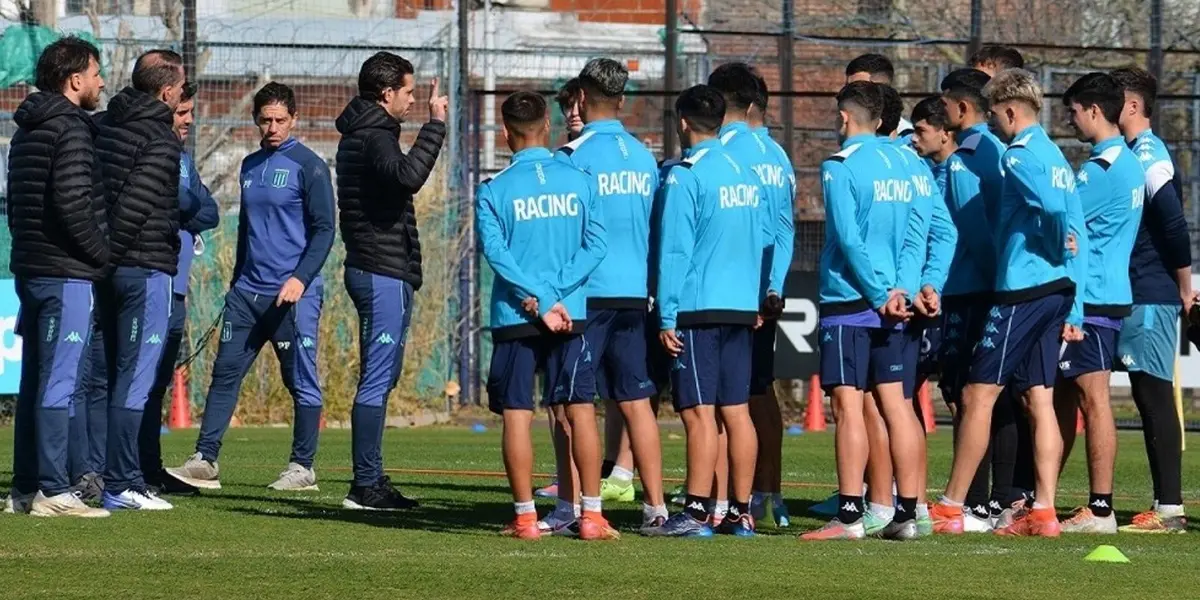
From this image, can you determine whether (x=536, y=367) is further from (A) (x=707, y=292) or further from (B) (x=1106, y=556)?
(B) (x=1106, y=556)

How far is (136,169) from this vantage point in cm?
1070

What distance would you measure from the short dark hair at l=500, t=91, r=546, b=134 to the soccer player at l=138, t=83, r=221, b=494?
2.46 meters

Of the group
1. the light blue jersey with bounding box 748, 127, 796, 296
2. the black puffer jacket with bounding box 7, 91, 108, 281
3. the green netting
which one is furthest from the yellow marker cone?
the green netting

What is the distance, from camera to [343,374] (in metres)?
20.8

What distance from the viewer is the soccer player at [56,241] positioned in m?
10.1

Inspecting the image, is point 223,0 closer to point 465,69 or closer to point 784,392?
point 465,69

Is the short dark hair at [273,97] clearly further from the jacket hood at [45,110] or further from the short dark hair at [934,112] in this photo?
the short dark hair at [934,112]

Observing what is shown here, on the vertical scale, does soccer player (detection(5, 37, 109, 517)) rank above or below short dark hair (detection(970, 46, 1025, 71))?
below

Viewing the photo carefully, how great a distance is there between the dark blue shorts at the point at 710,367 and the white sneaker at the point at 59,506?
278 cm

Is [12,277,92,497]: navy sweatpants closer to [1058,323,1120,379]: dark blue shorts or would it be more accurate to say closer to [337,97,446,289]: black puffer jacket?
[337,97,446,289]: black puffer jacket

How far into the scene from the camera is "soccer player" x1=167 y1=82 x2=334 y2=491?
1225 cm

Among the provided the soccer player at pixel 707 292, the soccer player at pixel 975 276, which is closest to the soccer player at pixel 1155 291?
the soccer player at pixel 975 276

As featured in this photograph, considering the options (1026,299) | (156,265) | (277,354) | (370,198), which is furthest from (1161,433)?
(156,265)

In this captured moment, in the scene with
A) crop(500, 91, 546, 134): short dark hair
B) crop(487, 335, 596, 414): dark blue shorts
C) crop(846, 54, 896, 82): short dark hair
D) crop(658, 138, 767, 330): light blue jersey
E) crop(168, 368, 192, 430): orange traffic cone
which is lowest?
crop(168, 368, 192, 430): orange traffic cone
